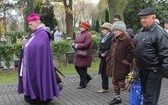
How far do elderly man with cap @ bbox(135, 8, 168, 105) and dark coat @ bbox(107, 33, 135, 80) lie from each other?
1.42 m

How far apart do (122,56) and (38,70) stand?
1.82m

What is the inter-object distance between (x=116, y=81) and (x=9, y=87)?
441cm

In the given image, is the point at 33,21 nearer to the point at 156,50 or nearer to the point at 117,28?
the point at 117,28

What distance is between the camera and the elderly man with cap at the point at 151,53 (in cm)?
620

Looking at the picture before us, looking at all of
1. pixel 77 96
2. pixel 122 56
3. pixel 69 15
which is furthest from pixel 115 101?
pixel 69 15

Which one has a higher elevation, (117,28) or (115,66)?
(117,28)

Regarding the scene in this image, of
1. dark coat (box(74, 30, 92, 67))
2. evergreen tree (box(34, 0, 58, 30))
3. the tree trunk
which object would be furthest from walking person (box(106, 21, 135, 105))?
evergreen tree (box(34, 0, 58, 30))

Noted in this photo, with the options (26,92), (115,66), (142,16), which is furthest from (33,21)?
(142,16)

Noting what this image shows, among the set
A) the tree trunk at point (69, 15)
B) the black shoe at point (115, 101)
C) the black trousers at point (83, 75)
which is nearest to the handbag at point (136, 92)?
the black shoe at point (115, 101)

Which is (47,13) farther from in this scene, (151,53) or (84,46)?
(151,53)

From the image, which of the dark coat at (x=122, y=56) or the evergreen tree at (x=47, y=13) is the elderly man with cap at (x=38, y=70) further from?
the evergreen tree at (x=47, y=13)

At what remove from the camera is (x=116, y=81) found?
8070 millimetres

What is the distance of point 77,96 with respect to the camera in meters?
9.48

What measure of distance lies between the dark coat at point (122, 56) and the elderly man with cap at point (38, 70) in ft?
4.68
